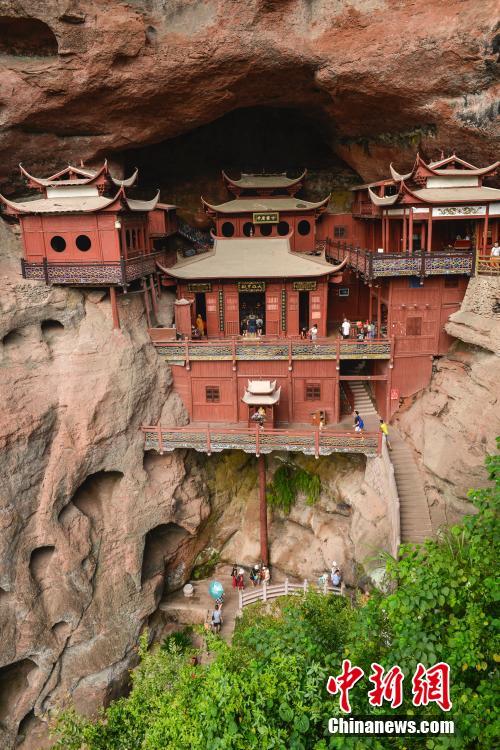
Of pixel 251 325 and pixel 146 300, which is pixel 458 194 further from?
pixel 146 300

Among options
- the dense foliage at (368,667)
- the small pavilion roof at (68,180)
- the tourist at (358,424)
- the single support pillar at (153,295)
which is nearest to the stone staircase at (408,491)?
the tourist at (358,424)

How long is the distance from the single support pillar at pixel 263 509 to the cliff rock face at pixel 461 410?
21.2ft

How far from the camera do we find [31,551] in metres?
21.5

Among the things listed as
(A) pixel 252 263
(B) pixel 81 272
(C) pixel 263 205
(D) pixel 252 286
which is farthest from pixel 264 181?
(B) pixel 81 272

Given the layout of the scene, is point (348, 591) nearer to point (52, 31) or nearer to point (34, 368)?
point (34, 368)

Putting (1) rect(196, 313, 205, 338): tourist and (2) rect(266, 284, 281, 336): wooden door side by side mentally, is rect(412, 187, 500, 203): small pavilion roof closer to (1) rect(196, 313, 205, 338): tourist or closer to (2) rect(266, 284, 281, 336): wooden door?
(2) rect(266, 284, 281, 336): wooden door

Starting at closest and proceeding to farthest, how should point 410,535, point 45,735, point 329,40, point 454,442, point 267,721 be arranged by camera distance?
point 267,721 < point 410,535 < point 454,442 < point 45,735 < point 329,40

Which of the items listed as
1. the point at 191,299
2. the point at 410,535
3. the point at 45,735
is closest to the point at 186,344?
the point at 191,299

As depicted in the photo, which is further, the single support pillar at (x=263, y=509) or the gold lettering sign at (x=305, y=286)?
the gold lettering sign at (x=305, y=286)

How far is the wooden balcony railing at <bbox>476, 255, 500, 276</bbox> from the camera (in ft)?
72.9

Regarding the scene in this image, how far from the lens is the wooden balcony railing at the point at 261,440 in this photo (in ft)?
73.6

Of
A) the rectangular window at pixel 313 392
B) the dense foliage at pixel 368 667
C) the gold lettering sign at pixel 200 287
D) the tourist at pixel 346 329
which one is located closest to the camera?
the dense foliage at pixel 368 667

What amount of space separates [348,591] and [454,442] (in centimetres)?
780

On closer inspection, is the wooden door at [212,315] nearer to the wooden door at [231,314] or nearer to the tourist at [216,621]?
the wooden door at [231,314]
